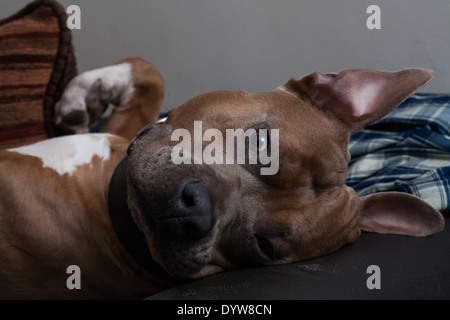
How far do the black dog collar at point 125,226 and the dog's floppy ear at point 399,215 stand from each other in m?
0.90

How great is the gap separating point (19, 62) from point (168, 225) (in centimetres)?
154

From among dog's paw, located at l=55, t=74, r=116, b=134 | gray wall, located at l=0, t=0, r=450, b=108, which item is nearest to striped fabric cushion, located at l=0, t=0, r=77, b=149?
dog's paw, located at l=55, t=74, r=116, b=134

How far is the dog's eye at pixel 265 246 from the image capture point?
1.73 meters

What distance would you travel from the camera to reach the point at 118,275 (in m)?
1.87

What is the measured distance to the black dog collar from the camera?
1746mm

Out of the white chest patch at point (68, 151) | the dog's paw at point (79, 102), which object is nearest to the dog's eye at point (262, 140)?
the white chest patch at point (68, 151)

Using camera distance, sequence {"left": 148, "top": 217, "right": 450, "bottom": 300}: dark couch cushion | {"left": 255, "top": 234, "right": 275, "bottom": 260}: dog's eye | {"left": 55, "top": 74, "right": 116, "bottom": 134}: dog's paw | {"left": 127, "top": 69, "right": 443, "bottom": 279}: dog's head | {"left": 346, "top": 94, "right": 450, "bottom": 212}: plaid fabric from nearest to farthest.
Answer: {"left": 148, "top": 217, "right": 450, "bottom": 300}: dark couch cushion < {"left": 127, "top": 69, "right": 443, "bottom": 279}: dog's head < {"left": 255, "top": 234, "right": 275, "bottom": 260}: dog's eye < {"left": 346, "top": 94, "right": 450, "bottom": 212}: plaid fabric < {"left": 55, "top": 74, "right": 116, "bottom": 134}: dog's paw

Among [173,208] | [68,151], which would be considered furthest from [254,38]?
[173,208]

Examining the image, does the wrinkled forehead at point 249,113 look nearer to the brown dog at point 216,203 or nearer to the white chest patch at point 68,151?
the brown dog at point 216,203

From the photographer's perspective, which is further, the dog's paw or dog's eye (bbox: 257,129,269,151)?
the dog's paw

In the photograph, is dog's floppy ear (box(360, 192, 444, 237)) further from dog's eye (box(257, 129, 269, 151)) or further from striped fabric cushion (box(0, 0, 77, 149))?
striped fabric cushion (box(0, 0, 77, 149))

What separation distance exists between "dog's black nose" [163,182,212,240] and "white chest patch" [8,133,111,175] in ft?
2.37

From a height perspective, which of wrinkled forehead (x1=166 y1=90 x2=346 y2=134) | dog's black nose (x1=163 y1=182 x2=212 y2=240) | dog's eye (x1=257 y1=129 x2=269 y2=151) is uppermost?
wrinkled forehead (x1=166 y1=90 x2=346 y2=134)
